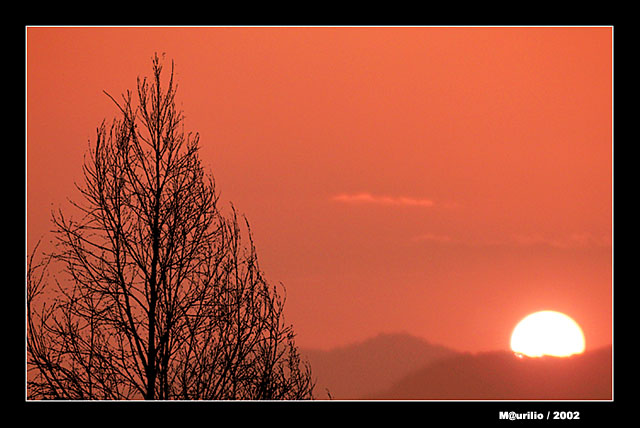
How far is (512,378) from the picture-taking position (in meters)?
11.4

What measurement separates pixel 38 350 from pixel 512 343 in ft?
17.6

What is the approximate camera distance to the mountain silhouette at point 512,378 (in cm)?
1086

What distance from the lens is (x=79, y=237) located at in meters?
10.9

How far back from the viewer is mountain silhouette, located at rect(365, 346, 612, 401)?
10859 millimetres

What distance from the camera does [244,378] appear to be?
36.2ft
